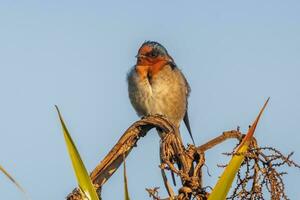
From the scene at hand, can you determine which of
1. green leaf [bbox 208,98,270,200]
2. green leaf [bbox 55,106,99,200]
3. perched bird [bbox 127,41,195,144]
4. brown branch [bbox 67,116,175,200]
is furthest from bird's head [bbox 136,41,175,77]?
green leaf [bbox 55,106,99,200]

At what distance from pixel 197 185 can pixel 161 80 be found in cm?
557

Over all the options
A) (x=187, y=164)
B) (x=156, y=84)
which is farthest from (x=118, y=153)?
(x=156, y=84)

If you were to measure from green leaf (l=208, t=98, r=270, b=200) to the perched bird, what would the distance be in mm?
5414

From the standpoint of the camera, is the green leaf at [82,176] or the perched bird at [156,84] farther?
the perched bird at [156,84]

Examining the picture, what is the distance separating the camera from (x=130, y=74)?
8.00 meters

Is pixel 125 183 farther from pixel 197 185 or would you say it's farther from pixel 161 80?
pixel 161 80

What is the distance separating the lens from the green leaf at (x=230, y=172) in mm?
1874

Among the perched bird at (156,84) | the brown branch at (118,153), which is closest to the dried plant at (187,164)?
the brown branch at (118,153)

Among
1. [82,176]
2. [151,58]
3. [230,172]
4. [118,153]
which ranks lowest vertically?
[82,176]

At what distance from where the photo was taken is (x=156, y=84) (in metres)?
7.77

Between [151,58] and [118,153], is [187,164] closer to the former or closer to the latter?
[118,153]

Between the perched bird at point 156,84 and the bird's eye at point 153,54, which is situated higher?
the bird's eye at point 153,54

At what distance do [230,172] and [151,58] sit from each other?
620cm

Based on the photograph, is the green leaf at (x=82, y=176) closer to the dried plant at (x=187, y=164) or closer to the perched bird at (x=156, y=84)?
the dried plant at (x=187, y=164)
